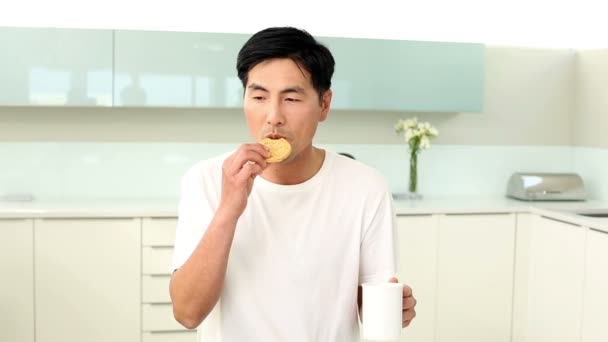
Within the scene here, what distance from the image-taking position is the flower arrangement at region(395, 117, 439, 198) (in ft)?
13.8

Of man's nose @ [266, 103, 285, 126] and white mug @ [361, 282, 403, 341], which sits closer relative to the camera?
white mug @ [361, 282, 403, 341]

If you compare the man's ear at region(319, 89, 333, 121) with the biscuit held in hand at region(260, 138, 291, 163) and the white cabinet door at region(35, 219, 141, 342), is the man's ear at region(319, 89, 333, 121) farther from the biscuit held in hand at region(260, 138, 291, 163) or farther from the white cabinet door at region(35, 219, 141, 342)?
the white cabinet door at region(35, 219, 141, 342)

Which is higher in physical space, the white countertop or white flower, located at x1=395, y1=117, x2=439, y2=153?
white flower, located at x1=395, y1=117, x2=439, y2=153

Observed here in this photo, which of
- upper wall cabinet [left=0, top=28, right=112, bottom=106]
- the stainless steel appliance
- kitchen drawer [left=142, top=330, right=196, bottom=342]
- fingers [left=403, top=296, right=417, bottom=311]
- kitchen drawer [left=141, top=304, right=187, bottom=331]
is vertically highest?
upper wall cabinet [left=0, top=28, right=112, bottom=106]

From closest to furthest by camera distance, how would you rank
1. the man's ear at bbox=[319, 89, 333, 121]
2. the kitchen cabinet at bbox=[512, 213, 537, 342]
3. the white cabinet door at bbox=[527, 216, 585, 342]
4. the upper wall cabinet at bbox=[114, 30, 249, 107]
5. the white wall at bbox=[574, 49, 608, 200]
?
the man's ear at bbox=[319, 89, 333, 121], the white cabinet door at bbox=[527, 216, 585, 342], the upper wall cabinet at bbox=[114, 30, 249, 107], the kitchen cabinet at bbox=[512, 213, 537, 342], the white wall at bbox=[574, 49, 608, 200]

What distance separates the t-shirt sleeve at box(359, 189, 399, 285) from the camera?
1.59 meters

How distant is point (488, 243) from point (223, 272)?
2718 mm

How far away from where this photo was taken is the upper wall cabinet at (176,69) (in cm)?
380

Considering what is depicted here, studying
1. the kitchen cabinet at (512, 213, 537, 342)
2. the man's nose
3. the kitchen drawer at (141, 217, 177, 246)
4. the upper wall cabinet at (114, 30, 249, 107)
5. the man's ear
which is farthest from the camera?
the kitchen cabinet at (512, 213, 537, 342)

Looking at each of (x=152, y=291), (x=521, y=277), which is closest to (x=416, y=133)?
(x=521, y=277)

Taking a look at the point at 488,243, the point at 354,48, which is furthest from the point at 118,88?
the point at 488,243

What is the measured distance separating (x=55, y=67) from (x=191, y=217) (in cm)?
252

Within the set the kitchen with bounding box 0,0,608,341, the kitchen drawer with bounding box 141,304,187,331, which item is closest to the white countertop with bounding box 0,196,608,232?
the kitchen with bounding box 0,0,608,341

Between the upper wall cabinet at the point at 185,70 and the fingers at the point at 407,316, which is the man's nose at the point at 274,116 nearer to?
the fingers at the point at 407,316
